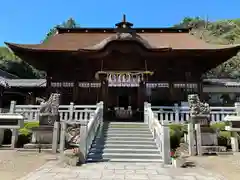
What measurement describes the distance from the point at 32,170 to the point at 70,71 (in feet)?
35.0

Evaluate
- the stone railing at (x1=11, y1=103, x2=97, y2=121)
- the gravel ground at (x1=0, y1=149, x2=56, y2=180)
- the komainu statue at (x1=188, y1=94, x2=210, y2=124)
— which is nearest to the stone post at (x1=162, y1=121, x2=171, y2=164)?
the komainu statue at (x1=188, y1=94, x2=210, y2=124)

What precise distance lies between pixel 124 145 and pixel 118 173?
314cm

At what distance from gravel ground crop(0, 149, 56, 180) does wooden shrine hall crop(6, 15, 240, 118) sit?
711cm

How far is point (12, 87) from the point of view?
21078 millimetres

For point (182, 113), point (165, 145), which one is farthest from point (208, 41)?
point (165, 145)

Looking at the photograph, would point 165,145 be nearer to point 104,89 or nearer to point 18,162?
point 18,162

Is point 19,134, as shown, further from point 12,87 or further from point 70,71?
point 12,87

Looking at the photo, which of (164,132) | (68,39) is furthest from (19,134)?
(68,39)

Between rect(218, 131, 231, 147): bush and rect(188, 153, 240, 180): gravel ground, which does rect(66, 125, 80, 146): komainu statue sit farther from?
rect(218, 131, 231, 147): bush

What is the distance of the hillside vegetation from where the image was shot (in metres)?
36.7

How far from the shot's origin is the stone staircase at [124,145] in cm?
846

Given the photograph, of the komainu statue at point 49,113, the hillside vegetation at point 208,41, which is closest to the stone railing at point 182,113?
the komainu statue at point 49,113

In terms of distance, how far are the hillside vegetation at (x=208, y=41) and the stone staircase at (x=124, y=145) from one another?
936 inches

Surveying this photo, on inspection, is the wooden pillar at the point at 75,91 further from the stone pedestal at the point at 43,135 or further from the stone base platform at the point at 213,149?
the stone base platform at the point at 213,149
